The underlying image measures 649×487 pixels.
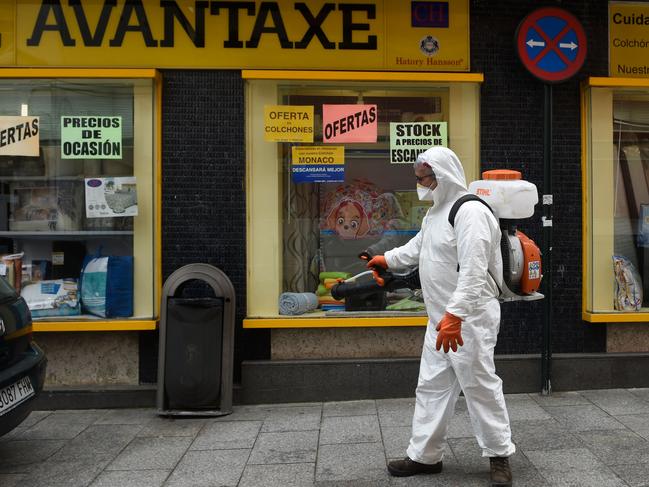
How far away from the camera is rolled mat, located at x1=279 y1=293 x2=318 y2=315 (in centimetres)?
598

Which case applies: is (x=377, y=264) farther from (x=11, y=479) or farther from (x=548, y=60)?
(x=548, y=60)

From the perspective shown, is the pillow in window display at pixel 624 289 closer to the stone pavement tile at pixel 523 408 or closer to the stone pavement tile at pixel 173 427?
the stone pavement tile at pixel 523 408

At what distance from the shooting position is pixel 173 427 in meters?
Result: 5.21

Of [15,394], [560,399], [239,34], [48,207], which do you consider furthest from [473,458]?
[48,207]

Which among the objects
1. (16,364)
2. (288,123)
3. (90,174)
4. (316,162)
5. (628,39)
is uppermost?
(628,39)

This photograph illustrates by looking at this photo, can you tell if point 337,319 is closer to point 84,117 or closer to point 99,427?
point 99,427

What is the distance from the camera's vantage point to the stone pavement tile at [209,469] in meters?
4.11

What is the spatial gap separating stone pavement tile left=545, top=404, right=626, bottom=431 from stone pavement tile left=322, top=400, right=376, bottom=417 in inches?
58.5

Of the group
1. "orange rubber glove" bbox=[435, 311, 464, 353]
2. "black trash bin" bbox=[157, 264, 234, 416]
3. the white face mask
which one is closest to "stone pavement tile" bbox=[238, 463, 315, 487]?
"black trash bin" bbox=[157, 264, 234, 416]

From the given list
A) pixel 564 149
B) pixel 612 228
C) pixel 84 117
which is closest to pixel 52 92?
pixel 84 117

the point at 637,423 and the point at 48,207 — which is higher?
the point at 48,207

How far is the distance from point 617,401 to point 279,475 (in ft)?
10.3

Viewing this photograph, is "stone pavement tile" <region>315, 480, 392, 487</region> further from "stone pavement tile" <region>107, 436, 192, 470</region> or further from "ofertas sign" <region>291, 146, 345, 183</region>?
"ofertas sign" <region>291, 146, 345, 183</region>

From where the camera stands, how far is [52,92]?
591 cm
